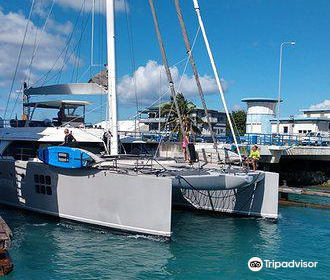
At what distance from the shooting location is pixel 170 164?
1789 cm

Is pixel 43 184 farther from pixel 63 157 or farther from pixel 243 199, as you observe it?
pixel 243 199

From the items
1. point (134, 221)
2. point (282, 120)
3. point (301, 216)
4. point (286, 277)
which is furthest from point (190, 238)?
point (282, 120)

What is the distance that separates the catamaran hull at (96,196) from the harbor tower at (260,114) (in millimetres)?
39546

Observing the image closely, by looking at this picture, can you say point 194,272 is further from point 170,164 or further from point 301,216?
point 301,216

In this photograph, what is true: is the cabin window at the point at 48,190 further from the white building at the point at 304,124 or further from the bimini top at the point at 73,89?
the white building at the point at 304,124

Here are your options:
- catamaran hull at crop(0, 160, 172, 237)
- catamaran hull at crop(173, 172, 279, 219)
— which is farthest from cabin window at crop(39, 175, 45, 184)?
catamaran hull at crop(173, 172, 279, 219)

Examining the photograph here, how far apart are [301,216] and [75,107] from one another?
12322mm

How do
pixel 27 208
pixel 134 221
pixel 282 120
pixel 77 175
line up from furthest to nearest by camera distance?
pixel 282 120, pixel 27 208, pixel 77 175, pixel 134 221

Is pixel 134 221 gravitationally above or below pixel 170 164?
below

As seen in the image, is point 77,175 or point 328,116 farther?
point 328,116

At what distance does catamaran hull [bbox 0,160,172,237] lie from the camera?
49.3 feet

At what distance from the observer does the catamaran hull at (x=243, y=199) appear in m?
18.6

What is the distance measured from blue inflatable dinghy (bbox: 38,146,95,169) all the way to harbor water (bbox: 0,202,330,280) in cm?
240

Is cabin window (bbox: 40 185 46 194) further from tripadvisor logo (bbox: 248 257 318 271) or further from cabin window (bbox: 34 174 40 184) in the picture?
tripadvisor logo (bbox: 248 257 318 271)
